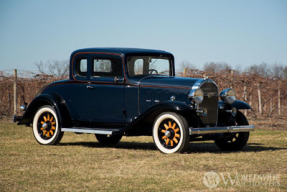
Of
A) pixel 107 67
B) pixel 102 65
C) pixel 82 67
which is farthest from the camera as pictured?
pixel 82 67

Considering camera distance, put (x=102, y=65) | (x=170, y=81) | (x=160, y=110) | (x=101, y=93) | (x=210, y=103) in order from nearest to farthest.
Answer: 1. (x=160, y=110)
2. (x=170, y=81)
3. (x=210, y=103)
4. (x=101, y=93)
5. (x=102, y=65)

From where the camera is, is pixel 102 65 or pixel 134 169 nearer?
pixel 134 169

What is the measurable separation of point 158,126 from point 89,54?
2.39 m

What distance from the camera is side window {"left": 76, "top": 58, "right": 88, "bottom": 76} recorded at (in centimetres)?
1018

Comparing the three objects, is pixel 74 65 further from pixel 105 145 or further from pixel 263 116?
pixel 263 116

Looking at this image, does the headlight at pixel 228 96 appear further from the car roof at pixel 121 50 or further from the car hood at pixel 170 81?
the car roof at pixel 121 50

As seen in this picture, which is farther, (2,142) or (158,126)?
(2,142)

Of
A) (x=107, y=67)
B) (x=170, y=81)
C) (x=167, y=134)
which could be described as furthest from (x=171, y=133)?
(x=107, y=67)

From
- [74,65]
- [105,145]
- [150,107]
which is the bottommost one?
[105,145]

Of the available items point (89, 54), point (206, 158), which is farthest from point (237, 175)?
point (89, 54)

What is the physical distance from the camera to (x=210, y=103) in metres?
9.09

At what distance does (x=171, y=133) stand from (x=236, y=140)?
5.38 ft

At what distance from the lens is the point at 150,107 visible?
348 inches

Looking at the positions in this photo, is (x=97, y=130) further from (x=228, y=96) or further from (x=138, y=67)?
(x=228, y=96)
